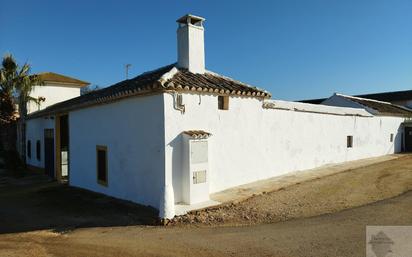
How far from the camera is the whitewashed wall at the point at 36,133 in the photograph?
18603 millimetres

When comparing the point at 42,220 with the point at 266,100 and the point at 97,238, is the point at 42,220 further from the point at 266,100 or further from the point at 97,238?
the point at 266,100

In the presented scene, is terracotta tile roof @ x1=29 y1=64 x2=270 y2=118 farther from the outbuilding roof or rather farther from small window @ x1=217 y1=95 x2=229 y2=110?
the outbuilding roof

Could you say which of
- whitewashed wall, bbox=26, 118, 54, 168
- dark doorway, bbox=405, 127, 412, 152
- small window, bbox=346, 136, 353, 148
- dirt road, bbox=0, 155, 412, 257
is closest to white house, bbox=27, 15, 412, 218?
dirt road, bbox=0, 155, 412, 257

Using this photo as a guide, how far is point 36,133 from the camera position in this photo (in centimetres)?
2041

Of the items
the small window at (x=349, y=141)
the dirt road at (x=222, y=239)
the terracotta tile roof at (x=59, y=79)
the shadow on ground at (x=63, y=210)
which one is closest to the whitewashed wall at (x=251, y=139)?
the small window at (x=349, y=141)

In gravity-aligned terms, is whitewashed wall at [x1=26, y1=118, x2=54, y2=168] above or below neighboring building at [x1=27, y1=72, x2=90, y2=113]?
below

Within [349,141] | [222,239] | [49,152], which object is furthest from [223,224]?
[349,141]

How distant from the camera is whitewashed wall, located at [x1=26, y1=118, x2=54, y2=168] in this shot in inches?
732

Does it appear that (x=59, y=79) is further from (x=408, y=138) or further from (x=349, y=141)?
(x=408, y=138)

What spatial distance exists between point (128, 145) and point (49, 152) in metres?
9.59

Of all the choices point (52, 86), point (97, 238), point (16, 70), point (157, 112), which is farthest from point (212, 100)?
point (52, 86)

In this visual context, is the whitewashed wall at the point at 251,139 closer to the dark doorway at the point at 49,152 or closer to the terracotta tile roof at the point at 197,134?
the terracotta tile roof at the point at 197,134

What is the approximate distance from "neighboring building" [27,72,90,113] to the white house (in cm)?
936

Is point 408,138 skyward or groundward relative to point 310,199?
skyward
